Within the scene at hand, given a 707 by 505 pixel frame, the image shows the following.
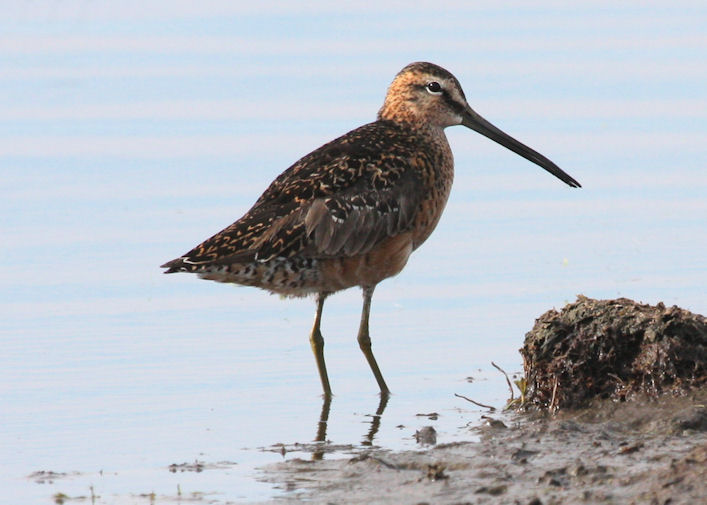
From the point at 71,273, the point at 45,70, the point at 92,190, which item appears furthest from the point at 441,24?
the point at 71,273

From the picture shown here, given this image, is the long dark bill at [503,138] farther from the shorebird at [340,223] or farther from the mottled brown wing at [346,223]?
the mottled brown wing at [346,223]

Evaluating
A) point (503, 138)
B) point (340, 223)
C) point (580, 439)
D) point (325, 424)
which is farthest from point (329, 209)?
point (580, 439)

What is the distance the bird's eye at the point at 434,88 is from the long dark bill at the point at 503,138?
0.24 m

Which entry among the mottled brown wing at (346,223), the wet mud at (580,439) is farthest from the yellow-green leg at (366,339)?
the wet mud at (580,439)

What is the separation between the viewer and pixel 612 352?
6605mm

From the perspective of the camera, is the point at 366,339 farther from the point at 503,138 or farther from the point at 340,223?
the point at 503,138

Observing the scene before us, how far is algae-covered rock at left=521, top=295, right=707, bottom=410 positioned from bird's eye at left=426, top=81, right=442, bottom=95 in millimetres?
1961

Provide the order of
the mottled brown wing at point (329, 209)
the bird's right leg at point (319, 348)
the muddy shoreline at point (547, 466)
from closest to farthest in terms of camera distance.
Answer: the muddy shoreline at point (547, 466) → the mottled brown wing at point (329, 209) → the bird's right leg at point (319, 348)

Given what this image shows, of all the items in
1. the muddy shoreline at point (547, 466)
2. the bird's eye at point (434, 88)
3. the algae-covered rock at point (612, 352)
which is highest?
the bird's eye at point (434, 88)

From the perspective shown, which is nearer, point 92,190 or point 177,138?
point 92,190

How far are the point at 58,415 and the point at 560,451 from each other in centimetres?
257

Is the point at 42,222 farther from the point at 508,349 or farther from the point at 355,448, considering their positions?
the point at 355,448

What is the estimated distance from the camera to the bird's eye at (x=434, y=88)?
332 inches

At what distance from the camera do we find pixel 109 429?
282 inches
